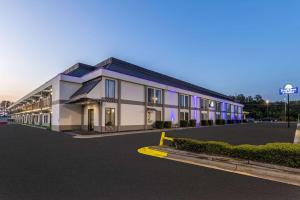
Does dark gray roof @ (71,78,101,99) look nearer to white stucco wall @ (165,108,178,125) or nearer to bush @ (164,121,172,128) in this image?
bush @ (164,121,172,128)

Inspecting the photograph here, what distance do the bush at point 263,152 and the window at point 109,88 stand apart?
1710 cm

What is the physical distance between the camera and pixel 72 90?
29062 millimetres

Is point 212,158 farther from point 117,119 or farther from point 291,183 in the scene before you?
point 117,119

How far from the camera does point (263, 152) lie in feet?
25.2

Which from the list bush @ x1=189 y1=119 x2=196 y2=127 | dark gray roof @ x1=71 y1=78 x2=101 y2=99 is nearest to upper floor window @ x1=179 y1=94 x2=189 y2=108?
bush @ x1=189 y1=119 x2=196 y2=127

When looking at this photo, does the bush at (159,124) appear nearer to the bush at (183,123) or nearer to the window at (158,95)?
the window at (158,95)

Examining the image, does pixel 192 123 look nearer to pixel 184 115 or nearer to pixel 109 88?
pixel 184 115

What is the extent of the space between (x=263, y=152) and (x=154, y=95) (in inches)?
999

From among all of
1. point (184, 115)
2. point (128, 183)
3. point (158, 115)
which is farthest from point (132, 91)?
point (128, 183)

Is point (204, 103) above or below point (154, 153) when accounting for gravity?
above

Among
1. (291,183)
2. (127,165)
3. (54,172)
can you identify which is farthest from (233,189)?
(54,172)

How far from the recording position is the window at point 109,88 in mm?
25250

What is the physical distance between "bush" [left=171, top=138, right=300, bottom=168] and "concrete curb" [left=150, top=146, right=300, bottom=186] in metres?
0.28

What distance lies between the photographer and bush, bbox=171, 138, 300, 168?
7033mm
